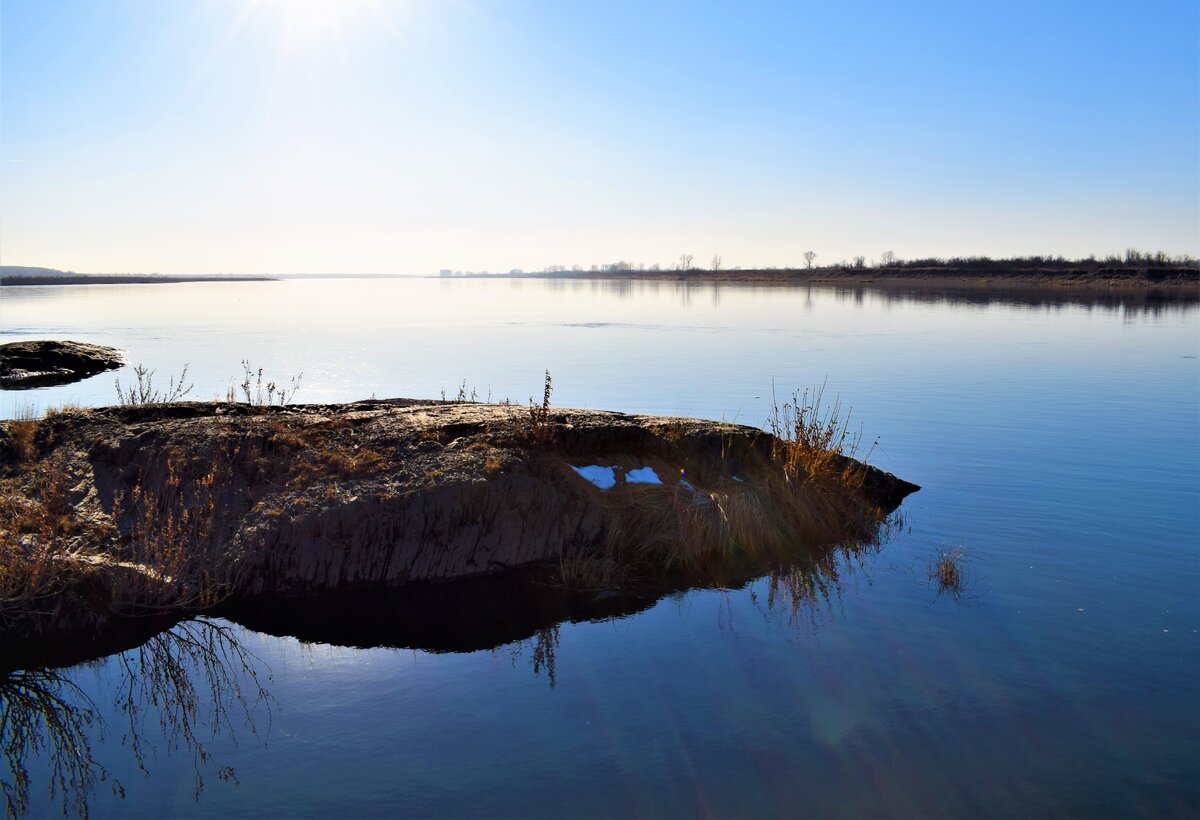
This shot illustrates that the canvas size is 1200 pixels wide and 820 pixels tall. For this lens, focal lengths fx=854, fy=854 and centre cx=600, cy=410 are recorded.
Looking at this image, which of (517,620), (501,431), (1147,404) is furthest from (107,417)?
(1147,404)

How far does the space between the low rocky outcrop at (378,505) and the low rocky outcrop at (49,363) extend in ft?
65.1

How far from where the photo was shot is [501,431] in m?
12.7

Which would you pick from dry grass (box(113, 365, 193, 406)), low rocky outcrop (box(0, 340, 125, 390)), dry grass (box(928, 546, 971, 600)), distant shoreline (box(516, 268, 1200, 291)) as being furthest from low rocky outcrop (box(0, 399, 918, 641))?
distant shoreline (box(516, 268, 1200, 291))

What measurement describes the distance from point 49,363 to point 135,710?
29.9m

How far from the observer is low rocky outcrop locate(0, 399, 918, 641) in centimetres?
975

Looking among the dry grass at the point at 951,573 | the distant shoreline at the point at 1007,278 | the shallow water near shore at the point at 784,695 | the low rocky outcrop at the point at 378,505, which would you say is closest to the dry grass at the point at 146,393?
the low rocky outcrop at the point at 378,505

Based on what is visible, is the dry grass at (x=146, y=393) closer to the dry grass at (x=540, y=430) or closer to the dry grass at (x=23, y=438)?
the dry grass at (x=23, y=438)

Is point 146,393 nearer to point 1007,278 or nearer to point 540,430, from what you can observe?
point 540,430

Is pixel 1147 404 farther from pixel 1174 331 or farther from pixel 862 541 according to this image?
pixel 1174 331

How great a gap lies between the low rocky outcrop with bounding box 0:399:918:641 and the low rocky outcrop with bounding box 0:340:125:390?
1985 centimetres

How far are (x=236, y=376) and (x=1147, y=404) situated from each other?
2777 cm

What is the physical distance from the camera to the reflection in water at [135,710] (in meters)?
6.73

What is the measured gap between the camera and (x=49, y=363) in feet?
106

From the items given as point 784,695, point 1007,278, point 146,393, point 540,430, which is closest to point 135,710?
point 784,695
